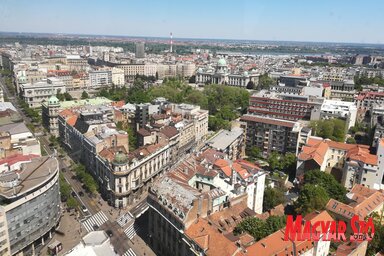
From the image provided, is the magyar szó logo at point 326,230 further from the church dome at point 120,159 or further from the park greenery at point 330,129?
the park greenery at point 330,129

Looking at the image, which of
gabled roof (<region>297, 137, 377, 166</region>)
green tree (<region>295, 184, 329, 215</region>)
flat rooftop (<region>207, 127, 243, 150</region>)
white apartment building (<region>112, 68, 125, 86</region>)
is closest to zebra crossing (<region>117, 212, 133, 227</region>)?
flat rooftop (<region>207, 127, 243, 150</region>)

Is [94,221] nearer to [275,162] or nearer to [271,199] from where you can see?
[271,199]

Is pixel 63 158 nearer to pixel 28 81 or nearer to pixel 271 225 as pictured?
pixel 271 225

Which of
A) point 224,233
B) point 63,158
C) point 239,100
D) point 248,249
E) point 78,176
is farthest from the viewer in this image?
point 239,100

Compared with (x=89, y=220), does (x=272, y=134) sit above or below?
above

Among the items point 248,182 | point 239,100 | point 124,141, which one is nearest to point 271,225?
point 248,182

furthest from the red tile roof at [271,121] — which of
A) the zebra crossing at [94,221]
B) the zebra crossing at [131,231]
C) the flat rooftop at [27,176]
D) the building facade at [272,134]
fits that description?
the flat rooftop at [27,176]

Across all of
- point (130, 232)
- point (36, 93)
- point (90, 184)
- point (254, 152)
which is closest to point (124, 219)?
point (130, 232)
